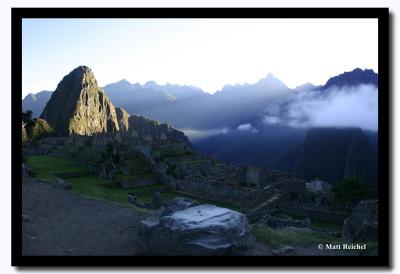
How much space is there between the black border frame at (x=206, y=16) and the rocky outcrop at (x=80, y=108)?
89.8 m

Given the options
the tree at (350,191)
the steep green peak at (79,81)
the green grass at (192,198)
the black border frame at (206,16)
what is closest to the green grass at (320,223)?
the tree at (350,191)

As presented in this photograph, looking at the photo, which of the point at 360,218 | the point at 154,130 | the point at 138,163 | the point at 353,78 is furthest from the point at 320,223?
the point at 154,130

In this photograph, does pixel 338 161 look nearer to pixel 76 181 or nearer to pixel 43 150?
pixel 76 181

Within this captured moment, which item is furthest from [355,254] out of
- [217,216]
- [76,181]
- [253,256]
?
[76,181]

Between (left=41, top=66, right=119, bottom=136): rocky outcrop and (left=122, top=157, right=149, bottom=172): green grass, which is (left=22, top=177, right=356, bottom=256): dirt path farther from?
(left=41, top=66, right=119, bottom=136): rocky outcrop

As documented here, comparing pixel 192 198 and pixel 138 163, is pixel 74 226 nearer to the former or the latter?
pixel 192 198

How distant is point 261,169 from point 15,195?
70.7 feet

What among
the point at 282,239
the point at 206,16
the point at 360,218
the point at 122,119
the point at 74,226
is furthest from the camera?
the point at 122,119

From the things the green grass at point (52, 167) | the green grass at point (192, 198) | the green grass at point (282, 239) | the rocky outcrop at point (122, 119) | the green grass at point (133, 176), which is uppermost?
the rocky outcrop at point (122, 119)

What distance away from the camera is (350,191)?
23688 millimetres

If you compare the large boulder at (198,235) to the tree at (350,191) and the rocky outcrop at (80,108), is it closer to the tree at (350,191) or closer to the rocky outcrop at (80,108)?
the tree at (350,191)

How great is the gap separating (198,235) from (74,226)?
4.10m

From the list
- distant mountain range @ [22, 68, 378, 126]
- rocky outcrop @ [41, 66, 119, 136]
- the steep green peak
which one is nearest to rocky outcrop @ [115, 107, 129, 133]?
rocky outcrop @ [41, 66, 119, 136]

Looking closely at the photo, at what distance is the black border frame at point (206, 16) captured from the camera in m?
9.29
